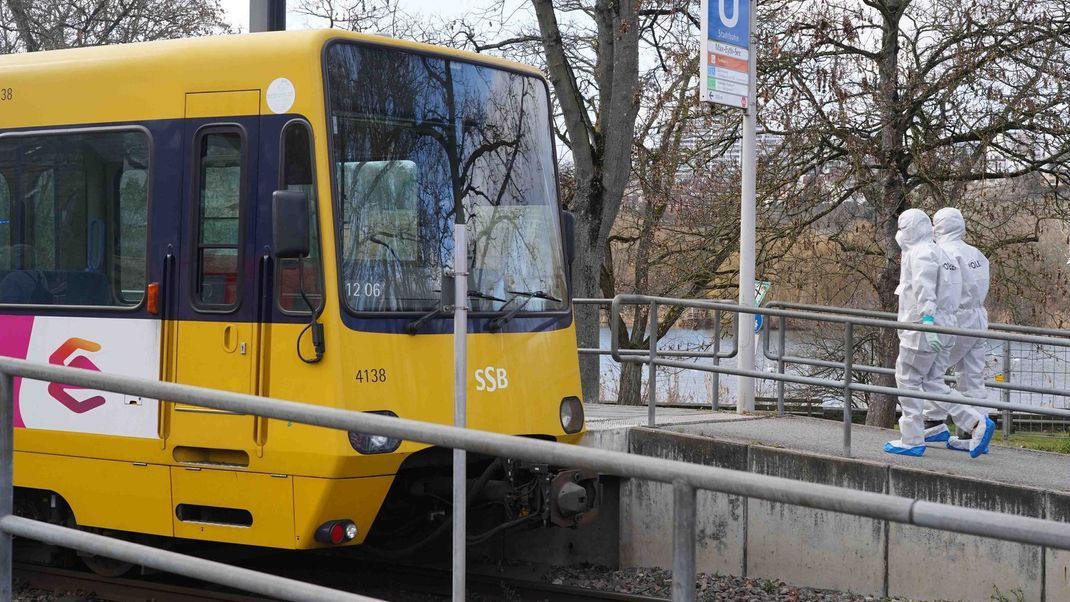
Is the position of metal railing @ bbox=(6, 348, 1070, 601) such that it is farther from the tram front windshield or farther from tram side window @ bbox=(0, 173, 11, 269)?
tram side window @ bbox=(0, 173, 11, 269)

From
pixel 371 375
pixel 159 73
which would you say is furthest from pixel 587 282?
pixel 371 375

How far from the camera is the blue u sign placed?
34.8 ft

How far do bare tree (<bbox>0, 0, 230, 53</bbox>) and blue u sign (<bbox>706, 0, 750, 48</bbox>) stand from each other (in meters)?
16.3

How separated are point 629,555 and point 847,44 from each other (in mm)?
8926

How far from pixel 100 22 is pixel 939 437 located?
2067 centimetres

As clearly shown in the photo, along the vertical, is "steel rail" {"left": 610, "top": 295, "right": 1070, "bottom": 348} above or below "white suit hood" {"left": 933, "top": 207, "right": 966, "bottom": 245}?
below

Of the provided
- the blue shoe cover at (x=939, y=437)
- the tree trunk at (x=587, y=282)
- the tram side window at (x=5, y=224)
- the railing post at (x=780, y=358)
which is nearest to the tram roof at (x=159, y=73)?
the tram side window at (x=5, y=224)

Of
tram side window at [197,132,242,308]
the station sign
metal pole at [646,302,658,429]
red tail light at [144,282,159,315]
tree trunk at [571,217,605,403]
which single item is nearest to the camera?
tram side window at [197,132,242,308]

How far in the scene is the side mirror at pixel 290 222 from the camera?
5996 millimetres

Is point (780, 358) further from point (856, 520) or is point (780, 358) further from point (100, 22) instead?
point (100, 22)

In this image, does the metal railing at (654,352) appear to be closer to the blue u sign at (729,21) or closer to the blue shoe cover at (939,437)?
the blue shoe cover at (939,437)

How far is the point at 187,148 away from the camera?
6.68m

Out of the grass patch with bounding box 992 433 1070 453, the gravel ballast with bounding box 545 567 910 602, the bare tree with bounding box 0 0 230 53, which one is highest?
the bare tree with bounding box 0 0 230 53

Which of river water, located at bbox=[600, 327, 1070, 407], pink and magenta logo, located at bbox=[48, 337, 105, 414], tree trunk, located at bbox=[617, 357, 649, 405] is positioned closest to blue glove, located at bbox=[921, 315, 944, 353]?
river water, located at bbox=[600, 327, 1070, 407]
